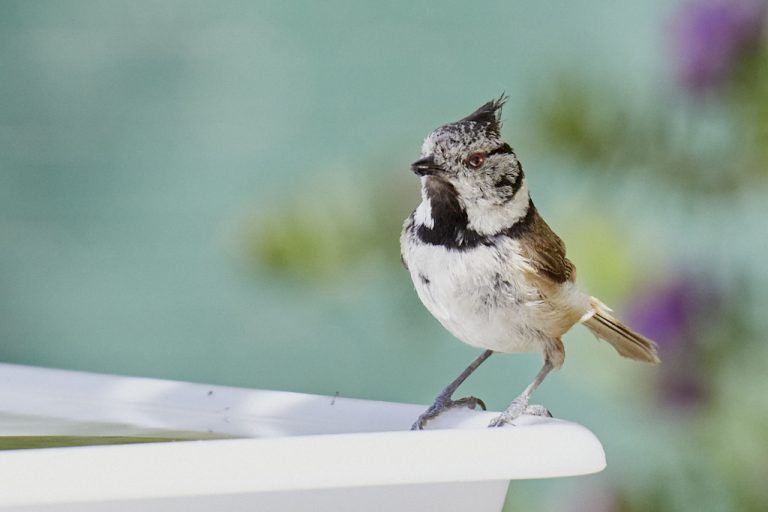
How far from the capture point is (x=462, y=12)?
6.79 ft

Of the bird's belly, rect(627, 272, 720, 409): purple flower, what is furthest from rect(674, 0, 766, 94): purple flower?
the bird's belly

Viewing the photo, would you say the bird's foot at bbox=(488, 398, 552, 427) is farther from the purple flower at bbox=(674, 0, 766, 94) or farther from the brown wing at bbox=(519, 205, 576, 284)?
the purple flower at bbox=(674, 0, 766, 94)

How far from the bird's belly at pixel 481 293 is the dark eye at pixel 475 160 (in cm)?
9

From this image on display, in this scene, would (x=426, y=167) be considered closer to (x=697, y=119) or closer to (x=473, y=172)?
(x=473, y=172)

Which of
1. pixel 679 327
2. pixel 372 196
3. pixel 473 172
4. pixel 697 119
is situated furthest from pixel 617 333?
pixel 372 196

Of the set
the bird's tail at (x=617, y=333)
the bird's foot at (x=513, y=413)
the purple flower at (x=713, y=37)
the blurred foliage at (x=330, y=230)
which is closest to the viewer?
the bird's foot at (x=513, y=413)

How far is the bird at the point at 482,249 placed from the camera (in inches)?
47.2

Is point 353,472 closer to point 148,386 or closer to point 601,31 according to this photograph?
point 148,386

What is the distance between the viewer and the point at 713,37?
6.22ft

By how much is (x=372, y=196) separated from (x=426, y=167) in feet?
2.95

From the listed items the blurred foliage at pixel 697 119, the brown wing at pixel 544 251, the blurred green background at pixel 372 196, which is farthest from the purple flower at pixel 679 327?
the brown wing at pixel 544 251

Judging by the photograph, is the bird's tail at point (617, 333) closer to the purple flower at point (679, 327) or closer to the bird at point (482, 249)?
the bird at point (482, 249)

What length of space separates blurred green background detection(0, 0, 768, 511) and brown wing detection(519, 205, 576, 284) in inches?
26.8

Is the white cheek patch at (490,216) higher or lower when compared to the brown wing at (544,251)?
higher
